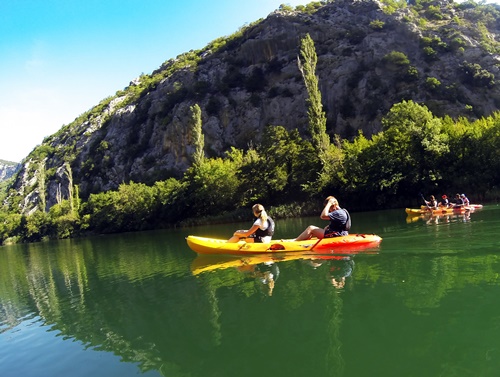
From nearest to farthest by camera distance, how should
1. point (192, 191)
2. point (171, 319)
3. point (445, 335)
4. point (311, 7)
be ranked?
point (445, 335)
point (171, 319)
point (192, 191)
point (311, 7)

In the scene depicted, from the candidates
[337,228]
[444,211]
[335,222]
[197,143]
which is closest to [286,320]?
[335,222]

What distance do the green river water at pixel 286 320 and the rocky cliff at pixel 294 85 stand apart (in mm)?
53401

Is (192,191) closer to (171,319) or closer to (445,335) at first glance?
(171,319)

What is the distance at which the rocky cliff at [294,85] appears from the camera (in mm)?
60719

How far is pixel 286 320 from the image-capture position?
262 inches

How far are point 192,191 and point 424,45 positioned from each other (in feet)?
154

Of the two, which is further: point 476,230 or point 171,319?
point 476,230

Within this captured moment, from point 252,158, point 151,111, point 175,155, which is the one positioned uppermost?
point 151,111

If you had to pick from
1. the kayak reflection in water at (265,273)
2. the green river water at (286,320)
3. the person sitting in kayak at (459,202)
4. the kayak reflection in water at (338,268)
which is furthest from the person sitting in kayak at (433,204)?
the kayak reflection in water at (265,273)

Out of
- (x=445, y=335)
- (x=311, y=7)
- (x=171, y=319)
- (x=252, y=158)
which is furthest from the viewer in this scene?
(x=311, y=7)

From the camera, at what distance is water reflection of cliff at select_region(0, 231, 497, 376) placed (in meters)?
5.71

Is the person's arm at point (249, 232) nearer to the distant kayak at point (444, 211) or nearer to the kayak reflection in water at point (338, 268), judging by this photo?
the kayak reflection in water at point (338, 268)

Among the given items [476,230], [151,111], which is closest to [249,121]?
[151,111]

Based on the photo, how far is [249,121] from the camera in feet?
244
